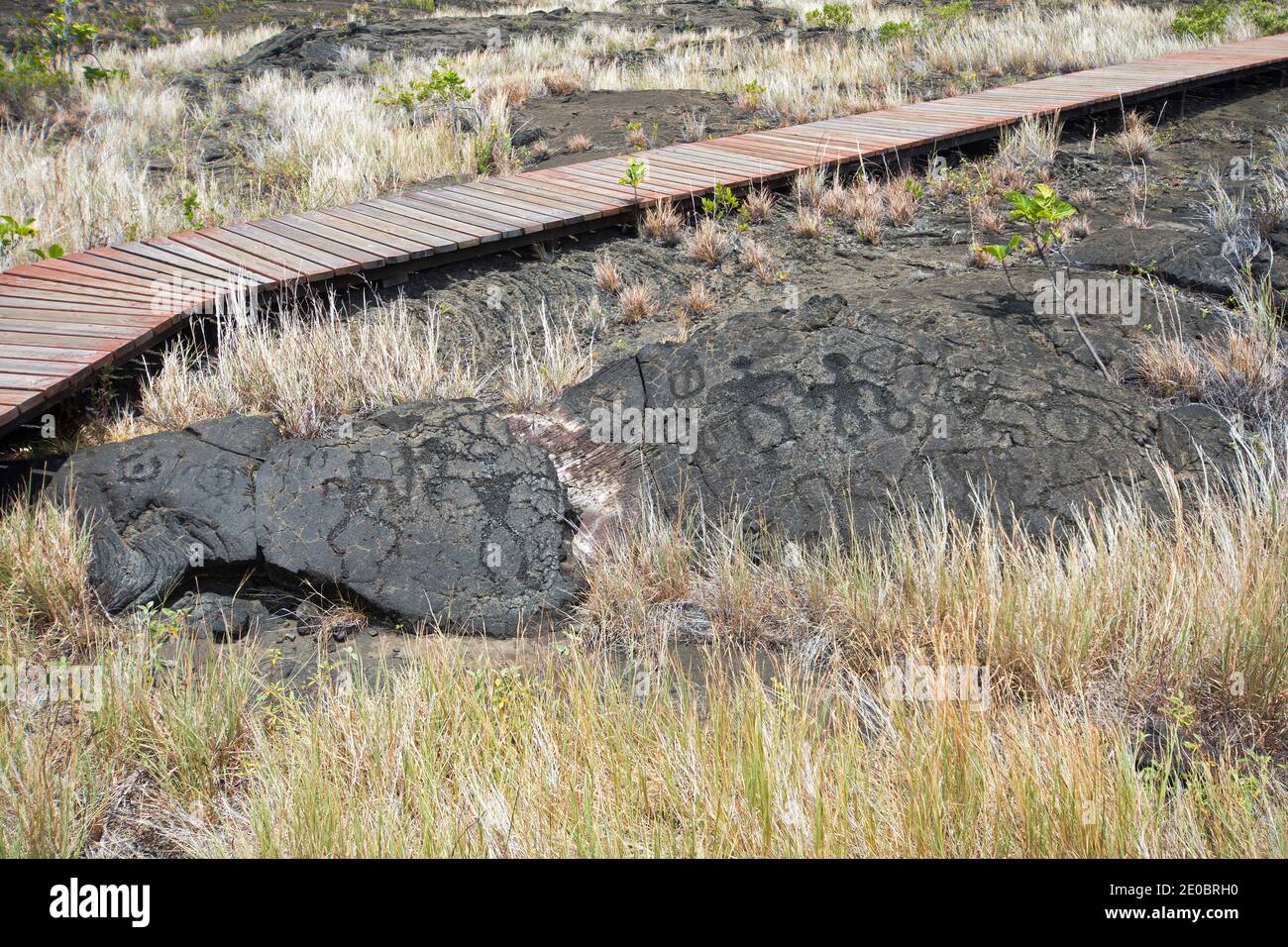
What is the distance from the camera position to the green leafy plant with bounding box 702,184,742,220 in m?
6.89

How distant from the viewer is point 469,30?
765 inches

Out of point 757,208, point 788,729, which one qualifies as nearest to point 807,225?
point 757,208

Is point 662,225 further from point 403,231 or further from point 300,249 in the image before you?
point 300,249

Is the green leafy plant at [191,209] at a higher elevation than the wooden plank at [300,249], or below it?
higher

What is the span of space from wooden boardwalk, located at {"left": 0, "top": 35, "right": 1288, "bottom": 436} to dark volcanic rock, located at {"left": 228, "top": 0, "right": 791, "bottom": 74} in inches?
362

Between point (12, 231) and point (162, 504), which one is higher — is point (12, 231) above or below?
above

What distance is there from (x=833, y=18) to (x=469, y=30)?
23.1 feet

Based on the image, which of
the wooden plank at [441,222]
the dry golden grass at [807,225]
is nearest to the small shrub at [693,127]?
the dry golden grass at [807,225]

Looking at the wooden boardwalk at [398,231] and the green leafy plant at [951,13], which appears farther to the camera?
the green leafy plant at [951,13]

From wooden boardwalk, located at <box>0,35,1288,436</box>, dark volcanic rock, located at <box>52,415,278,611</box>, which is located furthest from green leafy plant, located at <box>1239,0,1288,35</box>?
dark volcanic rock, located at <box>52,415,278,611</box>

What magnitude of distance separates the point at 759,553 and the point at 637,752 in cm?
158

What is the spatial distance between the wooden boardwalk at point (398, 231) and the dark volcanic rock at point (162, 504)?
0.44 m

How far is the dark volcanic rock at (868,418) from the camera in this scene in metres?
3.94

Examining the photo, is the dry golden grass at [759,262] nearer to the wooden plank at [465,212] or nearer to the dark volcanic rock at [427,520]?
the wooden plank at [465,212]
